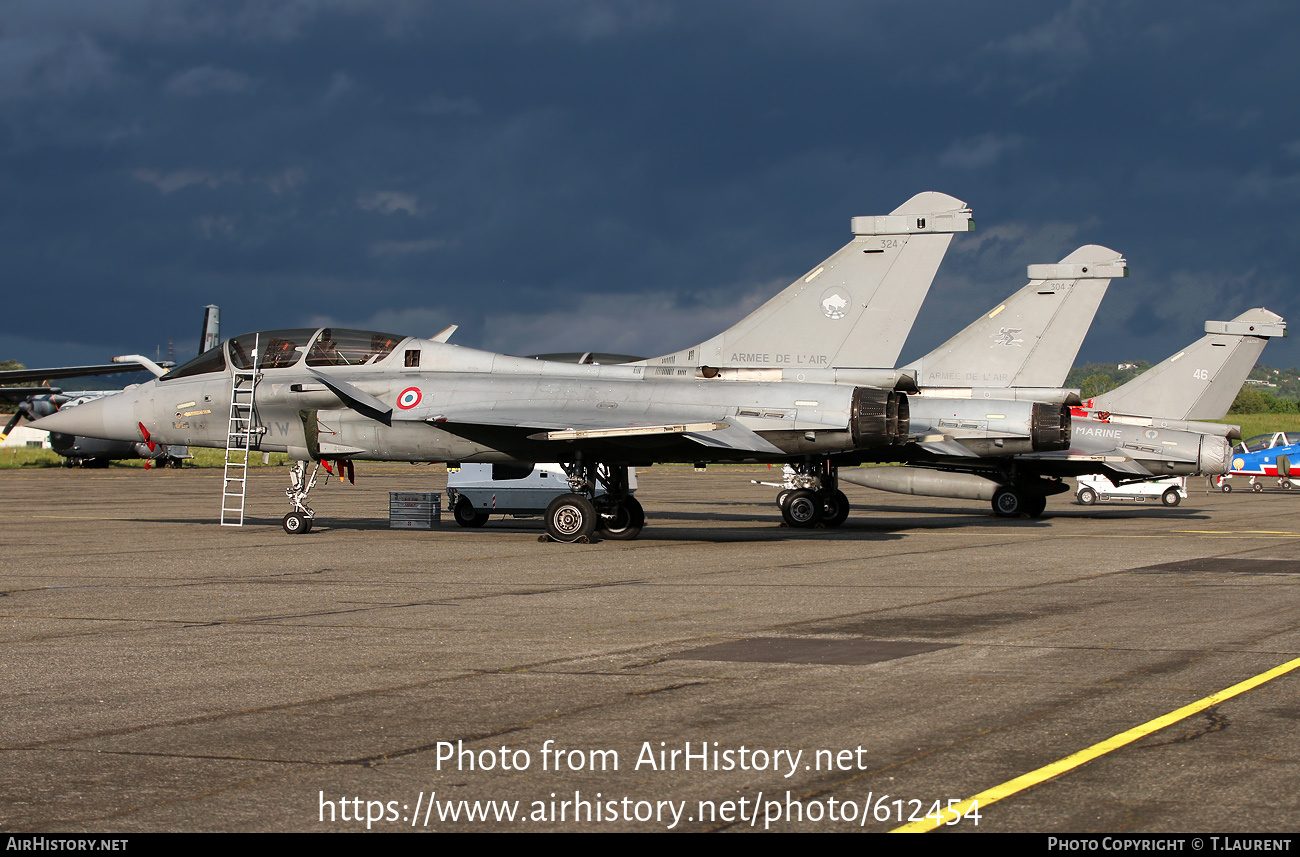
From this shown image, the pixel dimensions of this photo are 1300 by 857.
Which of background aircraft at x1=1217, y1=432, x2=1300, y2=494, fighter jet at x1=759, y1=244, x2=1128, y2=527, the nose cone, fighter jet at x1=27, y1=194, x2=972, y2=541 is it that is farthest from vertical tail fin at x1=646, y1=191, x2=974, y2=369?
background aircraft at x1=1217, y1=432, x2=1300, y2=494

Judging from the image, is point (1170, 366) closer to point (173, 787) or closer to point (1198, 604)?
point (1198, 604)

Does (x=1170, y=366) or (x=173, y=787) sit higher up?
(x=1170, y=366)

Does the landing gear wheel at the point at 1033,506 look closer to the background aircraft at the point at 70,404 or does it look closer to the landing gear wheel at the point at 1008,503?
the landing gear wheel at the point at 1008,503

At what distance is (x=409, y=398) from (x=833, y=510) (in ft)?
30.9

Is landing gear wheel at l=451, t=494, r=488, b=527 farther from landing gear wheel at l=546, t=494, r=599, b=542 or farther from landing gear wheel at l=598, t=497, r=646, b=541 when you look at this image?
landing gear wheel at l=546, t=494, r=599, b=542

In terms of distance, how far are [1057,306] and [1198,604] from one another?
16.0 meters

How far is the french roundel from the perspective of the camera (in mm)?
18766

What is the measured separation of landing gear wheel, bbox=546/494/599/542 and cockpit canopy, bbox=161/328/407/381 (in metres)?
4.26

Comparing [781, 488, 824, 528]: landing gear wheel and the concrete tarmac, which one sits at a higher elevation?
[781, 488, 824, 528]: landing gear wheel

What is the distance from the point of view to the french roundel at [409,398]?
18.8m

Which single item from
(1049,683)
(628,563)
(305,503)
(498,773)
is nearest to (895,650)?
(1049,683)

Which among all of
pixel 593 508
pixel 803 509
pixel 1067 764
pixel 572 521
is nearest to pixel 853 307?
pixel 593 508

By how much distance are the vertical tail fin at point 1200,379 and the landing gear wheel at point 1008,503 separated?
16.9 ft
